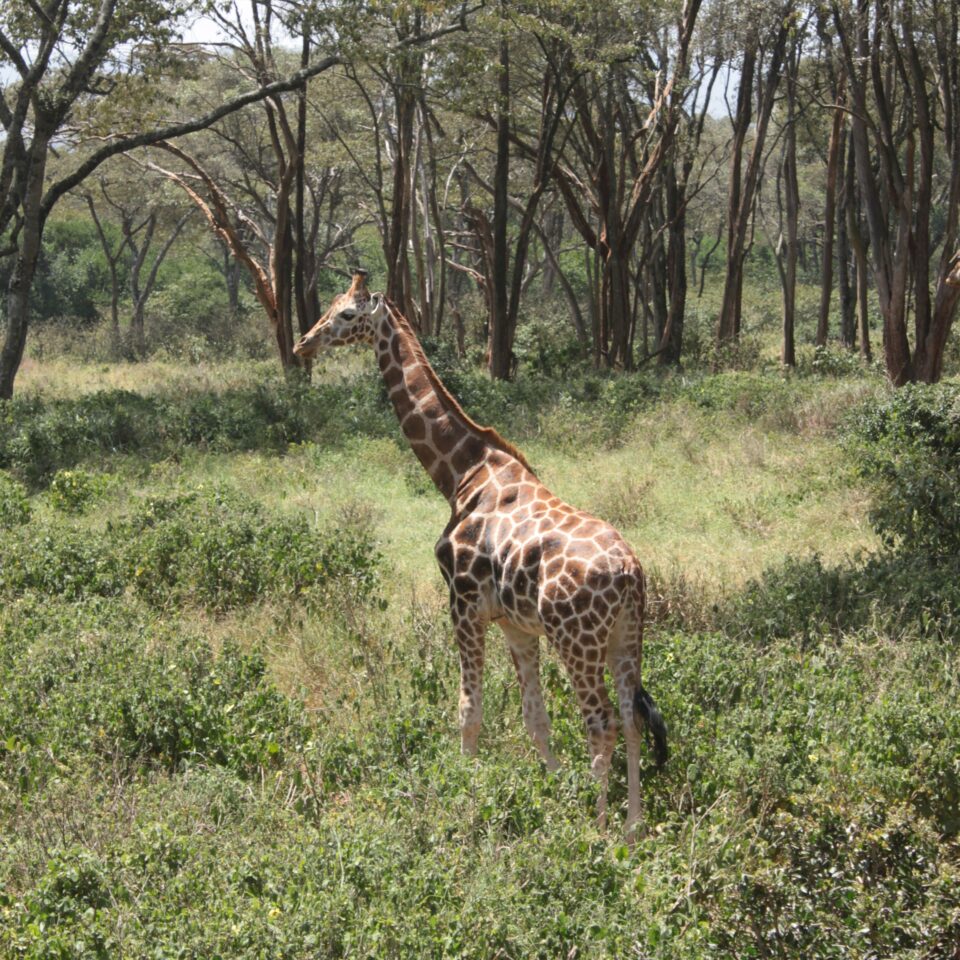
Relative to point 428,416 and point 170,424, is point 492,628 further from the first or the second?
point 170,424

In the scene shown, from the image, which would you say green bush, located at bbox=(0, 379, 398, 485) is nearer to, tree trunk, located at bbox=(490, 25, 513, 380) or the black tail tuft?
tree trunk, located at bbox=(490, 25, 513, 380)

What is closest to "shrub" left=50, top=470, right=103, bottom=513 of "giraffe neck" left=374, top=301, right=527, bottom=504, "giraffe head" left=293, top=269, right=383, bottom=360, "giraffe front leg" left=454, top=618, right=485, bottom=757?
"giraffe head" left=293, top=269, right=383, bottom=360

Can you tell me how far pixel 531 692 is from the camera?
6.02 metres

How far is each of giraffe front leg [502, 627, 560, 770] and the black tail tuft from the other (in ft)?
1.80

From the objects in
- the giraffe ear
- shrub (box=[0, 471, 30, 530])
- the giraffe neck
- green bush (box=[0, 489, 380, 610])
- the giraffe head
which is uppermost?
the giraffe ear

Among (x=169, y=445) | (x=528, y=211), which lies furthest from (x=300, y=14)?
(x=169, y=445)

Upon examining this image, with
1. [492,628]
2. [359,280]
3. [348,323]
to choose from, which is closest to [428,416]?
[348,323]

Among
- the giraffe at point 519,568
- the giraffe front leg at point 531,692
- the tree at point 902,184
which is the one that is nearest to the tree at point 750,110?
the tree at point 902,184

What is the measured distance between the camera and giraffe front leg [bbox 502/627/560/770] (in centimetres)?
598

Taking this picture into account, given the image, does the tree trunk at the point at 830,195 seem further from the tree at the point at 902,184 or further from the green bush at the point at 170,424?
the green bush at the point at 170,424

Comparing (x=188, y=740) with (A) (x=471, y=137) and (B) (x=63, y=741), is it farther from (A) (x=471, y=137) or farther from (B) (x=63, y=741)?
(A) (x=471, y=137)

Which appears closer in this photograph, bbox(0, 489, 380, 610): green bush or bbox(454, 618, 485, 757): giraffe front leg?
bbox(454, 618, 485, 757): giraffe front leg

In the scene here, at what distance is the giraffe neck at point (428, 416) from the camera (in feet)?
21.2

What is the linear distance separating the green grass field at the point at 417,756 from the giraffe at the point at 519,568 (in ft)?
1.06
